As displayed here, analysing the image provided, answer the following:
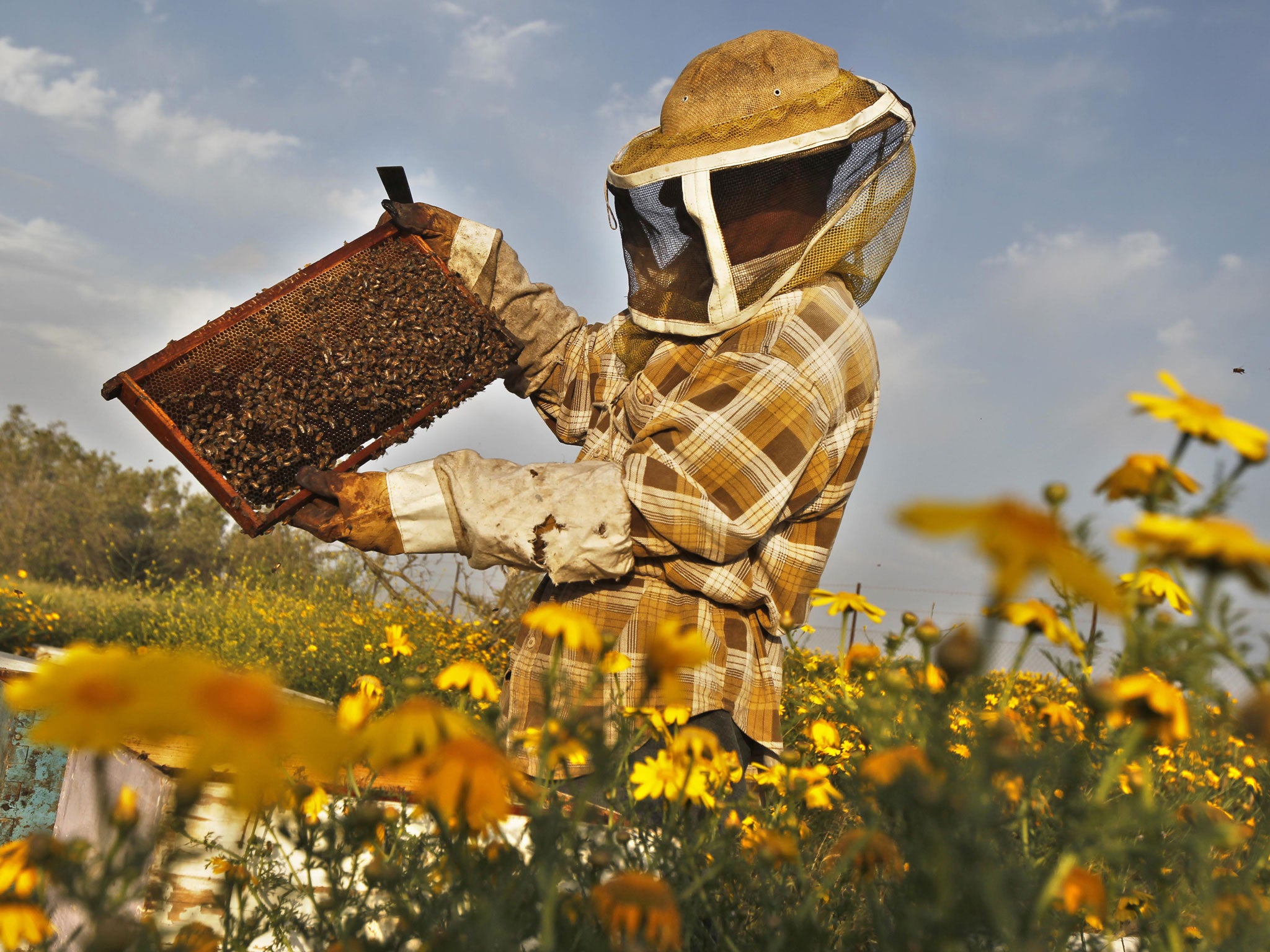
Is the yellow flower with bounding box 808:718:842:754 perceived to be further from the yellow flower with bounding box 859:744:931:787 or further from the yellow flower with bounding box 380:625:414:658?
the yellow flower with bounding box 859:744:931:787

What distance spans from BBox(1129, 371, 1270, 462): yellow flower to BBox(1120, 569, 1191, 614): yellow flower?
256 mm

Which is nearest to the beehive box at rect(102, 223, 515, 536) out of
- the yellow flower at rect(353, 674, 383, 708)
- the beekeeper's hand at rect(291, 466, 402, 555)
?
the beekeeper's hand at rect(291, 466, 402, 555)

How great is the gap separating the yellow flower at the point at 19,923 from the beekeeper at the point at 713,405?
132 cm

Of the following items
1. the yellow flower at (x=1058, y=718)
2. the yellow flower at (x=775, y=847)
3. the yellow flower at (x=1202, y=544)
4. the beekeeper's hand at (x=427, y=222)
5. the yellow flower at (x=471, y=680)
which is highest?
the beekeeper's hand at (x=427, y=222)

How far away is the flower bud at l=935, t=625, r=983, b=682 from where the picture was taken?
969 mm

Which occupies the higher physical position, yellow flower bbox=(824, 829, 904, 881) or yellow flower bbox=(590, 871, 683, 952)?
yellow flower bbox=(824, 829, 904, 881)

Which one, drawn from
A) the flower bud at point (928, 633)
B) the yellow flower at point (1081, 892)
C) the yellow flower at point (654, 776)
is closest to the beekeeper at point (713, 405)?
the yellow flower at point (654, 776)

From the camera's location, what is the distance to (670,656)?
1.00 meters

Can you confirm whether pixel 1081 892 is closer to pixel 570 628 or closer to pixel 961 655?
pixel 961 655

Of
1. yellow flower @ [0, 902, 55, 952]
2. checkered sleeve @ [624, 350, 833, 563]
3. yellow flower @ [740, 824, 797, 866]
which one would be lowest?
yellow flower @ [0, 902, 55, 952]

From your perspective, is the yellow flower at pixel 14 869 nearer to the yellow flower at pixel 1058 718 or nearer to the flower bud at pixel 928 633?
the flower bud at pixel 928 633

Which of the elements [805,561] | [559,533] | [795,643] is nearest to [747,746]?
[805,561]

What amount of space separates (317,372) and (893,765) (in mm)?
2249

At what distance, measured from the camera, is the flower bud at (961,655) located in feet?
3.18
